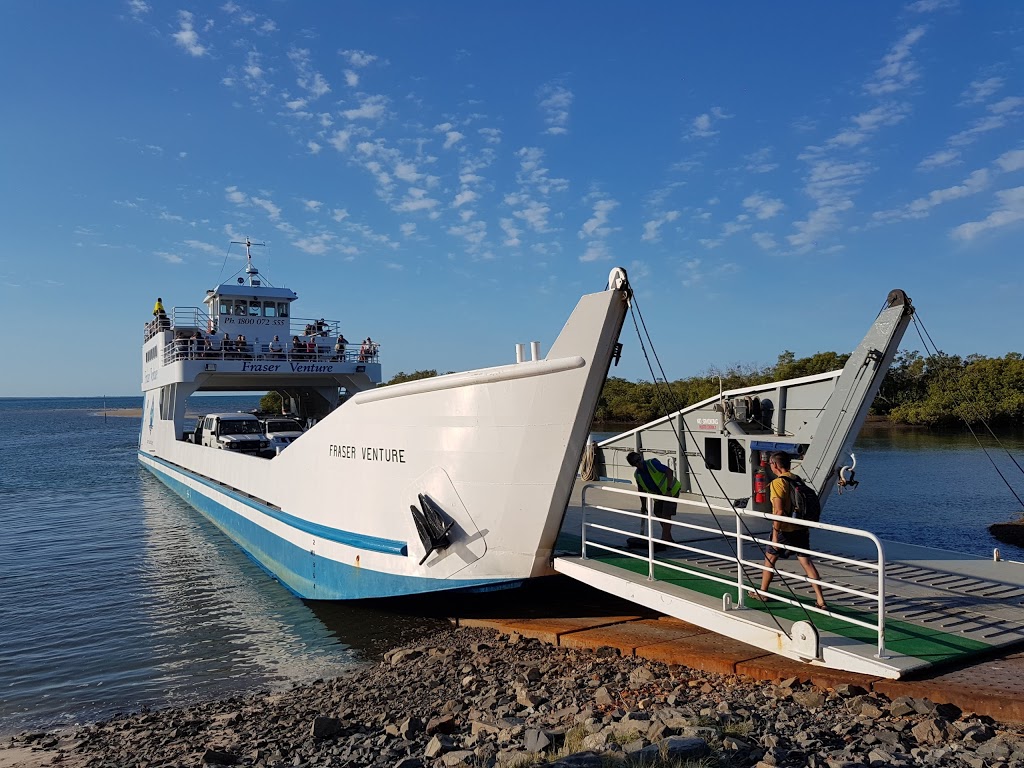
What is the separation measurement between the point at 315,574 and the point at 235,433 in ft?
35.0

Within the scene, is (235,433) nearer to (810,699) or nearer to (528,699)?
(528,699)

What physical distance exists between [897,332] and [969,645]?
4.87 metres

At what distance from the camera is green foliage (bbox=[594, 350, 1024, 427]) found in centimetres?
5125

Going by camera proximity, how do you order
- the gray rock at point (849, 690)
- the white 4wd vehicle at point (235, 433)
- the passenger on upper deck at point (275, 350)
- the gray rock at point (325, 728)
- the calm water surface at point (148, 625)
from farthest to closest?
the passenger on upper deck at point (275, 350)
the white 4wd vehicle at point (235, 433)
the calm water surface at point (148, 625)
the gray rock at point (325, 728)
the gray rock at point (849, 690)

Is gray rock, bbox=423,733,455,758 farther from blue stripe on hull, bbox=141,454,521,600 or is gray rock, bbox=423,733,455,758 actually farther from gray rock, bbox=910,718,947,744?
gray rock, bbox=910,718,947,744

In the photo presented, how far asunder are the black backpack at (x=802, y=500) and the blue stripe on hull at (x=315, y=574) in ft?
10.6

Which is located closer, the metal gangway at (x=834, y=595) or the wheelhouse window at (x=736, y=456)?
the metal gangway at (x=834, y=595)

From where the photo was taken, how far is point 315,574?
10562 mm

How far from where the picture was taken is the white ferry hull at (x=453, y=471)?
7.31 meters

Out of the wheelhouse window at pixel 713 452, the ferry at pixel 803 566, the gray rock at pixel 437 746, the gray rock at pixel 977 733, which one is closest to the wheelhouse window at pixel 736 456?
the ferry at pixel 803 566

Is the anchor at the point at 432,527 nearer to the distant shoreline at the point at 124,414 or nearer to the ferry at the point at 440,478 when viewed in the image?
the ferry at the point at 440,478

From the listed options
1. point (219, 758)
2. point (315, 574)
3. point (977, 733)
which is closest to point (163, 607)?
point (315, 574)

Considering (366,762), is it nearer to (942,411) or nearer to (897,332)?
(897,332)

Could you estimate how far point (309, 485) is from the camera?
10.8 metres
